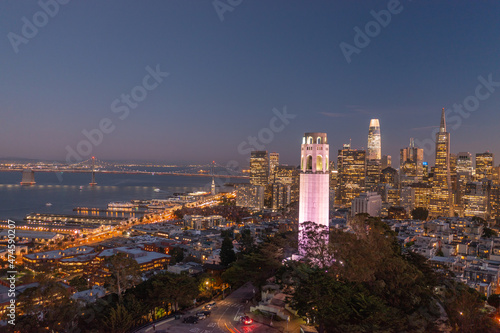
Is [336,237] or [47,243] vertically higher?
[336,237]

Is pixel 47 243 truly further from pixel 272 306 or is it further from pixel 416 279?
pixel 416 279

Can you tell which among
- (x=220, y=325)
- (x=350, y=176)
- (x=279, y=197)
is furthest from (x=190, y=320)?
(x=350, y=176)

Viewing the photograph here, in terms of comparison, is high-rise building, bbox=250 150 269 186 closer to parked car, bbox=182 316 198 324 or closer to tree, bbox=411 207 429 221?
tree, bbox=411 207 429 221

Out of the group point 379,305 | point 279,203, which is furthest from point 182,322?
point 279,203

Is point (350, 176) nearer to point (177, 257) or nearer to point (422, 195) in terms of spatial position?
point (422, 195)

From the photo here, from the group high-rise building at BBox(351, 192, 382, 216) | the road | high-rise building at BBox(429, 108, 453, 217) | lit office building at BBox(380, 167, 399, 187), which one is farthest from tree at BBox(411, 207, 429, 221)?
the road
